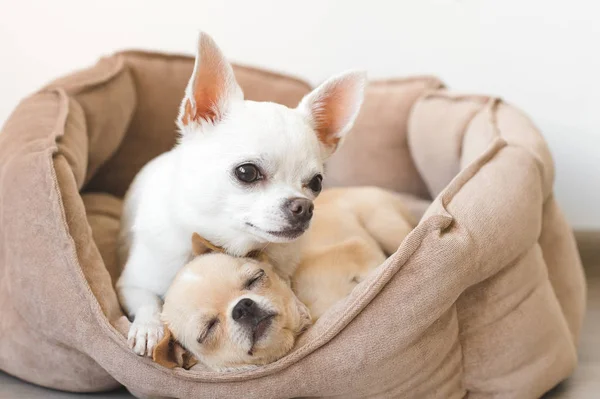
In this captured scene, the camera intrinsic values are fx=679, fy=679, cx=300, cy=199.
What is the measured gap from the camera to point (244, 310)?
129 centimetres

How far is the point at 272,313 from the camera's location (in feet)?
4.31

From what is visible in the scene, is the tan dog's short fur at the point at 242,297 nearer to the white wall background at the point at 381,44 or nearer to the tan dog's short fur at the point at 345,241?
the tan dog's short fur at the point at 345,241

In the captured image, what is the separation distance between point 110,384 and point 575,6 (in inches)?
80.8

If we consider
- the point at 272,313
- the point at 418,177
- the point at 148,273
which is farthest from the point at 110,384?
the point at 418,177

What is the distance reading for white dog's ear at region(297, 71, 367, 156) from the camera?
152 cm

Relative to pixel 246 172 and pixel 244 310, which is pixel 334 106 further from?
pixel 244 310

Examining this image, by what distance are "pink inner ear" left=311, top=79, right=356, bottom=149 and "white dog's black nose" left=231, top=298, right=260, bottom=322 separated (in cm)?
45

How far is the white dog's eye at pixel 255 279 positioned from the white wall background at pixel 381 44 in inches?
58.0

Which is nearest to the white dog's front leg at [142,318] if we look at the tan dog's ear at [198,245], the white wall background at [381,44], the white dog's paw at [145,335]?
the white dog's paw at [145,335]

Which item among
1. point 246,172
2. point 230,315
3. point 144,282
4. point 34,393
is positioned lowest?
point 34,393

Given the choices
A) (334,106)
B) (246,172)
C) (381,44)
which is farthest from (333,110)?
(381,44)

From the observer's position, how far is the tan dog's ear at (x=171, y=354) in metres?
1.29

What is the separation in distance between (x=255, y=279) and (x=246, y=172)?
223mm

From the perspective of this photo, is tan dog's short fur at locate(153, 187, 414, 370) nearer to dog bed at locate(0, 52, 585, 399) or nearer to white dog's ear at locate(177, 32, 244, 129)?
dog bed at locate(0, 52, 585, 399)
